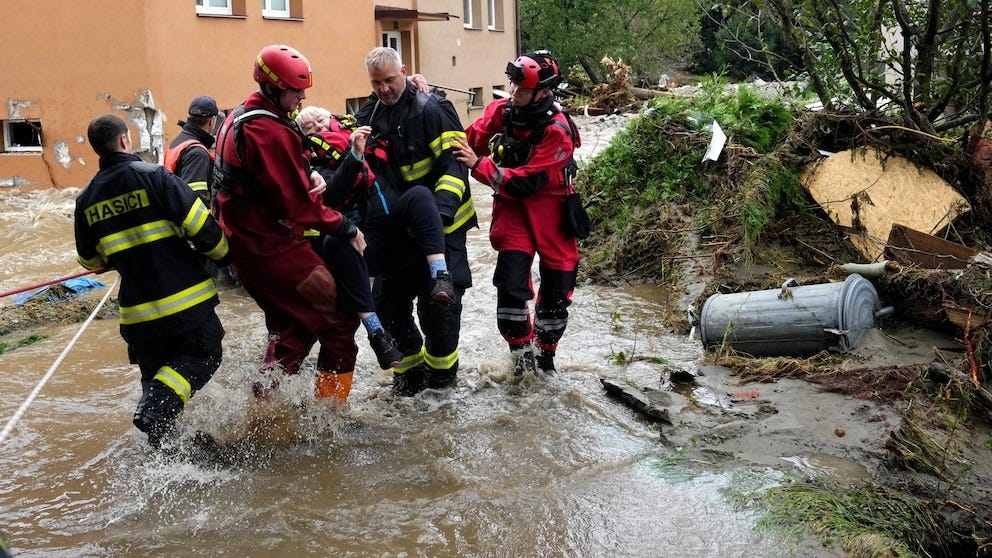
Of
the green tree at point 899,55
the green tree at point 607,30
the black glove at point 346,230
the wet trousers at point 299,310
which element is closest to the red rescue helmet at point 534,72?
the black glove at point 346,230

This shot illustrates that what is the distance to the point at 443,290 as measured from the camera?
5.03m

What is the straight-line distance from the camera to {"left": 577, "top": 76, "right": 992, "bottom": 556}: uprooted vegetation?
398 cm

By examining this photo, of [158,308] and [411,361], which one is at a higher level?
[158,308]

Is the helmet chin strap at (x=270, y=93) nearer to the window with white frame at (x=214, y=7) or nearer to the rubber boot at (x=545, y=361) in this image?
the rubber boot at (x=545, y=361)

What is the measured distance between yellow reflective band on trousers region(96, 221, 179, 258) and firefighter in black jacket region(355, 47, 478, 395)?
49.7 inches

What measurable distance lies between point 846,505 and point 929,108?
16.1 feet

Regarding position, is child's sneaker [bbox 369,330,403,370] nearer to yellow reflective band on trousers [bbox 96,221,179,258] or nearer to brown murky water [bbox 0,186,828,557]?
brown murky water [bbox 0,186,828,557]

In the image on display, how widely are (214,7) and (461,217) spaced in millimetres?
10301

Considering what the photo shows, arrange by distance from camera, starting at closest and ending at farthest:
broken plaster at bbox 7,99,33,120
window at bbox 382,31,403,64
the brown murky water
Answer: the brown murky water, broken plaster at bbox 7,99,33,120, window at bbox 382,31,403,64

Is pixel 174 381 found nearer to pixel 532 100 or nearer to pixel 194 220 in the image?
pixel 194 220

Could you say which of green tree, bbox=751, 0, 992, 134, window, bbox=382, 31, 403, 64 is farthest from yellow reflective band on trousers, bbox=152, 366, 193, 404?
window, bbox=382, 31, 403, 64

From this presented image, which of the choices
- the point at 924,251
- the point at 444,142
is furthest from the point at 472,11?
the point at 444,142

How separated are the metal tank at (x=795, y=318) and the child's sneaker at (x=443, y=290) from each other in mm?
2000

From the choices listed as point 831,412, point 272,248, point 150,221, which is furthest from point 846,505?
point 150,221
